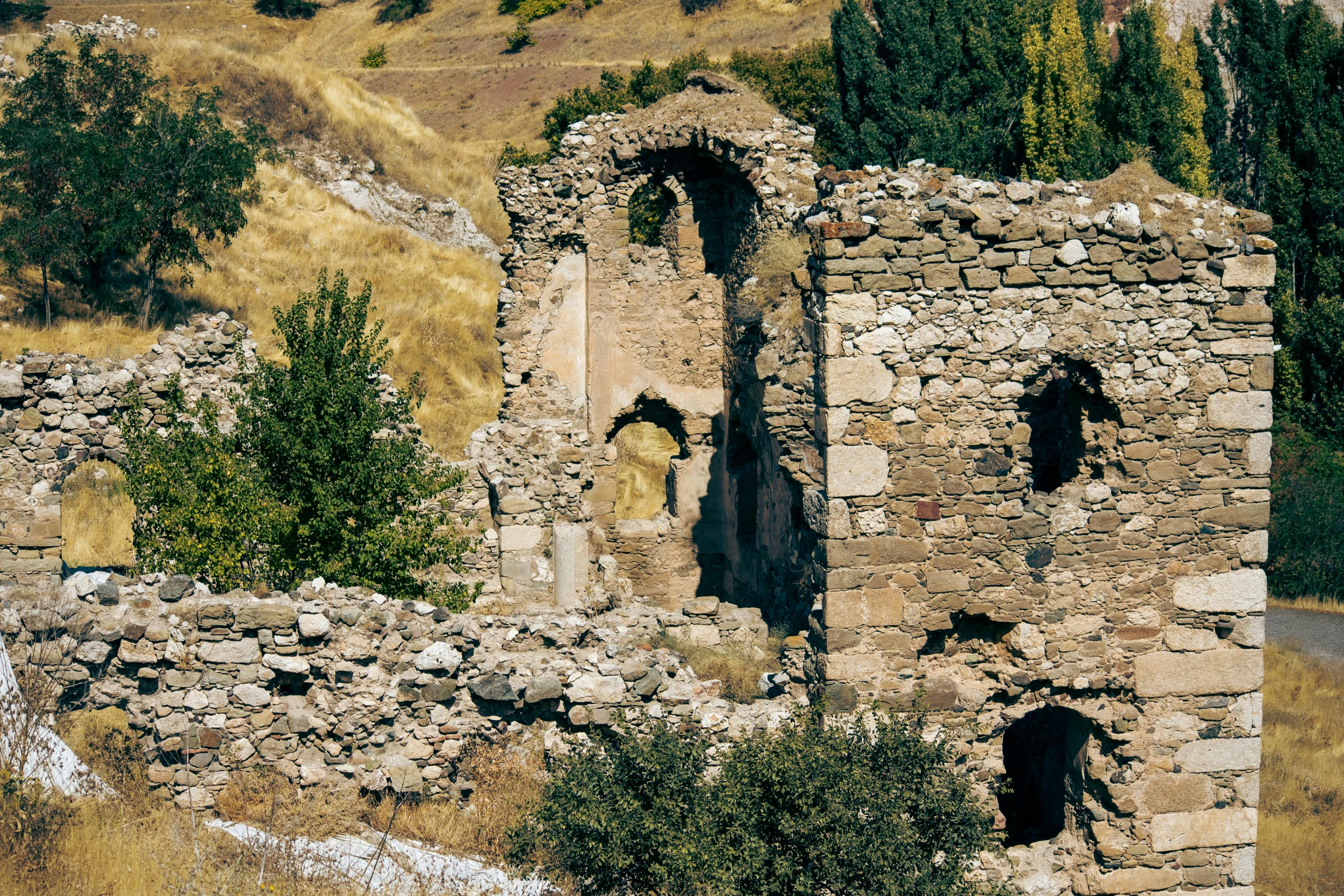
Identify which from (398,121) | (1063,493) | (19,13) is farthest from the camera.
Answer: (19,13)

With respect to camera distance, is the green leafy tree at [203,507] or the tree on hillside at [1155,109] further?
the tree on hillside at [1155,109]

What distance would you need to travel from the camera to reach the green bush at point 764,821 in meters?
6.64

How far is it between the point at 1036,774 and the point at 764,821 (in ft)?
15.9

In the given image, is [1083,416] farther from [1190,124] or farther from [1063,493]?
[1190,124]

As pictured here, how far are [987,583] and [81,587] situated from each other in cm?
652

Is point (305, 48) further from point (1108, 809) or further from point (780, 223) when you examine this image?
point (1108, 809)

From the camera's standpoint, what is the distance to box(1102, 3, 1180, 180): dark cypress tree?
91.7 feet

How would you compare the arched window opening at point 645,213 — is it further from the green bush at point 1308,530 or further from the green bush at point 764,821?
the green bush at point 764,821

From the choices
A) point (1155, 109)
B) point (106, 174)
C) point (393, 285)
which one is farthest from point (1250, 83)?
point (106, 174)

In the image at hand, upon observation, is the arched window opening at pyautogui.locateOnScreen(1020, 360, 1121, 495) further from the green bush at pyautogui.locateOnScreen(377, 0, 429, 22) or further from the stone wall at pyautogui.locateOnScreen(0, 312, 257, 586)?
the green bush at pyautogui.locateOnScreen(377, 0, 429, 22)

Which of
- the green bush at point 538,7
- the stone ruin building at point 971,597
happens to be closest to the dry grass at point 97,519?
the stone ruin building at point 971,597

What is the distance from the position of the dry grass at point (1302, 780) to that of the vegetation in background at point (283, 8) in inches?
2219

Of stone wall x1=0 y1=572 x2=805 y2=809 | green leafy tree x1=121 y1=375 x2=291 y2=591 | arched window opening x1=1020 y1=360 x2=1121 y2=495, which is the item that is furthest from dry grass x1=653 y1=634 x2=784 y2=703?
green leafy tree x1=121 y1=375 x2=291 y2=591

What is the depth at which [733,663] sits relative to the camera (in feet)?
30.9
